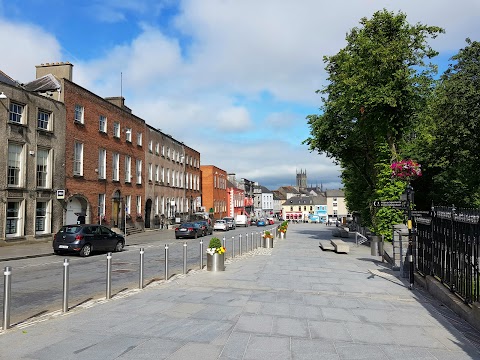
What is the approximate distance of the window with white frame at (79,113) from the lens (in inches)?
1139

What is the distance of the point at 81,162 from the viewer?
29484 mm

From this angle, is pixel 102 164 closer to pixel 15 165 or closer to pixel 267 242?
pixel 15 165

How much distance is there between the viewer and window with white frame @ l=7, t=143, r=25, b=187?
897 inches

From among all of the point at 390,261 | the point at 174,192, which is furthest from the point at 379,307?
the point at 174,192

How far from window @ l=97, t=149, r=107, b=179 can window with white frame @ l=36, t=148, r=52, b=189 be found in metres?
6.46

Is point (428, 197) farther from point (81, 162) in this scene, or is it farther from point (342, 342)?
point (342, 342)

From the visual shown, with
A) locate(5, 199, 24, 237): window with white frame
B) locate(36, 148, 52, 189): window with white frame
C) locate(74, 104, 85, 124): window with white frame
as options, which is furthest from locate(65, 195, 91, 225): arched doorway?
locate(74, 104, 85, 124): window with white frame

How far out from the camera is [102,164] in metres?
32.9

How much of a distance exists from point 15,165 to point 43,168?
2.27 metres

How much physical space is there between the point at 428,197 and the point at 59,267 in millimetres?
30101

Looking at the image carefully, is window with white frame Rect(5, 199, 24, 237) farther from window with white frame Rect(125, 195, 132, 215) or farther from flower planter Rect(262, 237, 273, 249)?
flower planter Rect(262, 237, 273, 249)

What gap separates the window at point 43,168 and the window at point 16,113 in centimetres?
227

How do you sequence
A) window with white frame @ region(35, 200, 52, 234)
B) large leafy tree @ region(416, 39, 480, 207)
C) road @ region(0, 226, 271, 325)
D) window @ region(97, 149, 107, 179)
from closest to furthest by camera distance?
1. road @ region(0, 226, 271, 325)
2. window with white frame @ region(35, 200, 52, 234)
3. large leafy tree @ region(416, 39, 480, 207)
4. window @ region(97, 149, 107, 179)

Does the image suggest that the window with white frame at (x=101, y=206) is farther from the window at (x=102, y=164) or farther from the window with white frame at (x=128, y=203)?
the window with white frame at (x=128, y=203)
